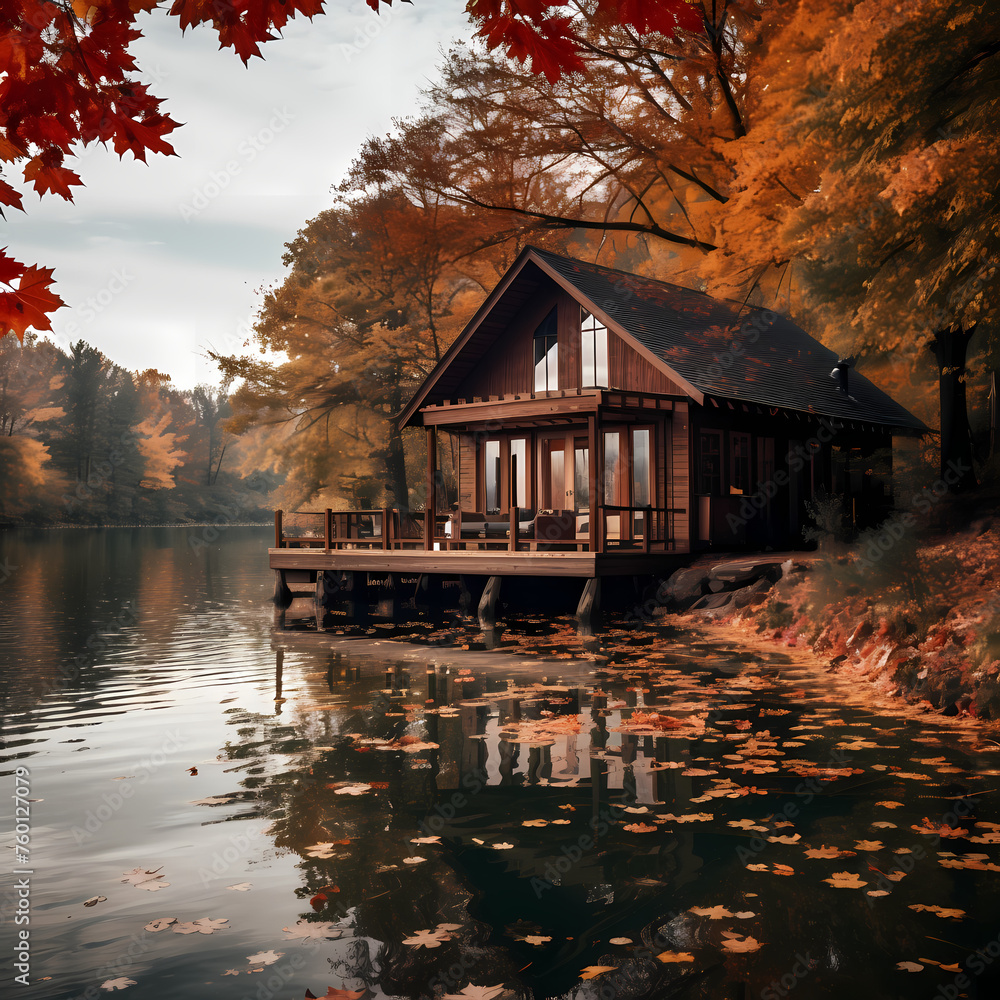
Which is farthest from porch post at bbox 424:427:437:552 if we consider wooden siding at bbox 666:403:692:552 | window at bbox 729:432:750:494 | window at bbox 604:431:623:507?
window at bbox 729:432:750:494

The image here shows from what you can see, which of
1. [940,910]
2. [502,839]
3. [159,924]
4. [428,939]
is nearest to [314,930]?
[428,939]

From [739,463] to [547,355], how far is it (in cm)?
567

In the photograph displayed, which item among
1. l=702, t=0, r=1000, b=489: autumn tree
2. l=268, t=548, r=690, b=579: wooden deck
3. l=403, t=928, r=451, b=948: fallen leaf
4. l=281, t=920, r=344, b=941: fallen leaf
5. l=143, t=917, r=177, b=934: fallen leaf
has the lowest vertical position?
l=143, t=917, r=177, b=934: fallen leaf

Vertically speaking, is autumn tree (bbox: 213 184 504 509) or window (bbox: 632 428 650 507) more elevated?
autumn tree (bbox: 213 184 504 509)

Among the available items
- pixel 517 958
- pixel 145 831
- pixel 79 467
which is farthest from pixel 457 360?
pixel 79 467

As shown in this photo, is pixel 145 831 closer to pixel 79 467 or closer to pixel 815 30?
pixel 815 30

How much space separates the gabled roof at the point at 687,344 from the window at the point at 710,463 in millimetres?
1592

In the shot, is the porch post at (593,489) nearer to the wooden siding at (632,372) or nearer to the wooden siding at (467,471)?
the wooden siding at (632,372)

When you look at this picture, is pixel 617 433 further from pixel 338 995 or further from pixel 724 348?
pixel 338 995

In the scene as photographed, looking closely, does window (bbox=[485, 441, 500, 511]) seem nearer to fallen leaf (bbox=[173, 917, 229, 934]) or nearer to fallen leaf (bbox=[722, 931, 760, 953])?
fallen leaf (bbox=[173, 917, 229, 934])

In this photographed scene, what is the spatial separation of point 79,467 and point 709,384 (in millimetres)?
74879

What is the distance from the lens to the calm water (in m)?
4.65

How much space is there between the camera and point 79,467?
8381 cm

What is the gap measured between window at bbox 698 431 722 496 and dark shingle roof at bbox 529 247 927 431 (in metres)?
1.59
